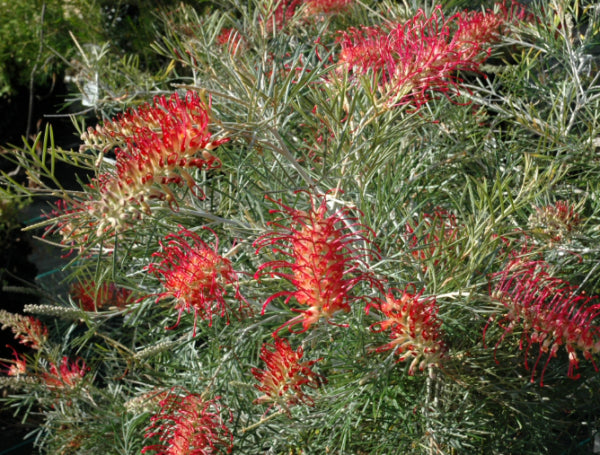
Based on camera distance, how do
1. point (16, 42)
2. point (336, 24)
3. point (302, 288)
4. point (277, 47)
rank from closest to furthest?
point (302, 288) < point (277, 47) < point (336, 24) < point (16, 42)

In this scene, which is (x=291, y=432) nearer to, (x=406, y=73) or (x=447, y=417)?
(x=447, y=417)

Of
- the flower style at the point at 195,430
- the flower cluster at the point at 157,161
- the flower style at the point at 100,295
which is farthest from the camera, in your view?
the flower style at the point at 100,295

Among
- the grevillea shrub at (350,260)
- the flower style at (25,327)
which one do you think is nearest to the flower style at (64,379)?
the flower style at (25,327)

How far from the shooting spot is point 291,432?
772 millimetres

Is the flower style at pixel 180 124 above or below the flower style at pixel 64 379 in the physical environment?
above

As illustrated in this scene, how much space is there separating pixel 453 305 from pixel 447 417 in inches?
5.6

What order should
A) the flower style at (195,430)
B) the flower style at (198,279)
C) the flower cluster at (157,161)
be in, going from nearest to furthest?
the flower cluster at (157,161) < the flower style at (198,279) < the flower style at (195,430)

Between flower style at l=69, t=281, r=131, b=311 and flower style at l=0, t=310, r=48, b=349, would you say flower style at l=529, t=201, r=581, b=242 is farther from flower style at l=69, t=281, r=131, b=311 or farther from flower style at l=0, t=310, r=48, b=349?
flower style at l=0, t=310, r=48, b=349

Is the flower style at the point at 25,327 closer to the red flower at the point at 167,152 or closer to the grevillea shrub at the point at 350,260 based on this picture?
the grevillea shrub at the point at 350,260

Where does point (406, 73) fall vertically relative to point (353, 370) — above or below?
above

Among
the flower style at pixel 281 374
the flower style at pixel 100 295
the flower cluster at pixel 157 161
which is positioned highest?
the flower cluster at pixel 157 161

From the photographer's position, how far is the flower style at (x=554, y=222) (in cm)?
73

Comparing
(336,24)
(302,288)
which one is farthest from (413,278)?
(336,24)

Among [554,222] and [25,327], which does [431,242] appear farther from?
[25,327]
